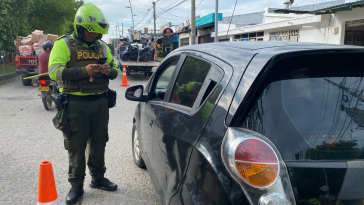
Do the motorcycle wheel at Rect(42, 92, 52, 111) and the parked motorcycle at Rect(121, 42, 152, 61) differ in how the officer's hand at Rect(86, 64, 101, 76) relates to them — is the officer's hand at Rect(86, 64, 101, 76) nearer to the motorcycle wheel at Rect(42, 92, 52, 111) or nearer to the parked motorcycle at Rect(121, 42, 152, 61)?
the motorcycle wheel at Rect(42, 92, 52, 111)

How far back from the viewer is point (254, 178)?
1.39m

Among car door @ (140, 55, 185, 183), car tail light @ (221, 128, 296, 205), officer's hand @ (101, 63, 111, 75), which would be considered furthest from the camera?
officer's hand @ (101, 63, 111, 75)

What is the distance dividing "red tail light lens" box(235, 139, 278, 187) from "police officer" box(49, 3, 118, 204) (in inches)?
80.3

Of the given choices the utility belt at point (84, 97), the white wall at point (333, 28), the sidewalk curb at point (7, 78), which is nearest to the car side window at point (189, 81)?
the utility belt at point (84, 97)

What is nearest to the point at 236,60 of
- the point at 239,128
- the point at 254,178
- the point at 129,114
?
the point at 239,128

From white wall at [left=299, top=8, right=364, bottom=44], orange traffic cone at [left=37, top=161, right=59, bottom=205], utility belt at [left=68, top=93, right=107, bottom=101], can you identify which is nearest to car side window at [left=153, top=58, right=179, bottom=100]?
utility belt at [left=68, top=93, right=107, bottom=101]

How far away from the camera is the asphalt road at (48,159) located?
3346mm

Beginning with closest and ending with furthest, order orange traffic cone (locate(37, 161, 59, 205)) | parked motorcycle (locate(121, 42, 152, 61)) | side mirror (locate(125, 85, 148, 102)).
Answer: orange traffic cone (locate(37, 161, 59, 205)) → side mirror (locate(125, 85, 148, 102)) → parked motorcycle (locate(121, 42, 152, 61))

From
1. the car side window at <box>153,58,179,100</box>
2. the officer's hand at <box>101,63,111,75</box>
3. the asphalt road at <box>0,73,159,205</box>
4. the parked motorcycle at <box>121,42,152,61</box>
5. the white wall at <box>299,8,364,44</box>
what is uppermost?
the white wall at <box>299,8,364,44</box>

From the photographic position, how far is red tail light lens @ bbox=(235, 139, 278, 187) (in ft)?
4.54

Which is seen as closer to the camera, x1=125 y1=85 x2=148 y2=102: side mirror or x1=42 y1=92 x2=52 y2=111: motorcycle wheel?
x1=125 y1=85 x2=148 y2=102: side mirror

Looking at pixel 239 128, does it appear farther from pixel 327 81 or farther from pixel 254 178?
pixel 327 81

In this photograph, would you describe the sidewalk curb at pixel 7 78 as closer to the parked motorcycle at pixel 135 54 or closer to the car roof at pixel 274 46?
the parked motorcycle at pixel 135 54

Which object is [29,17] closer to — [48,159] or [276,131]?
[48,159]
